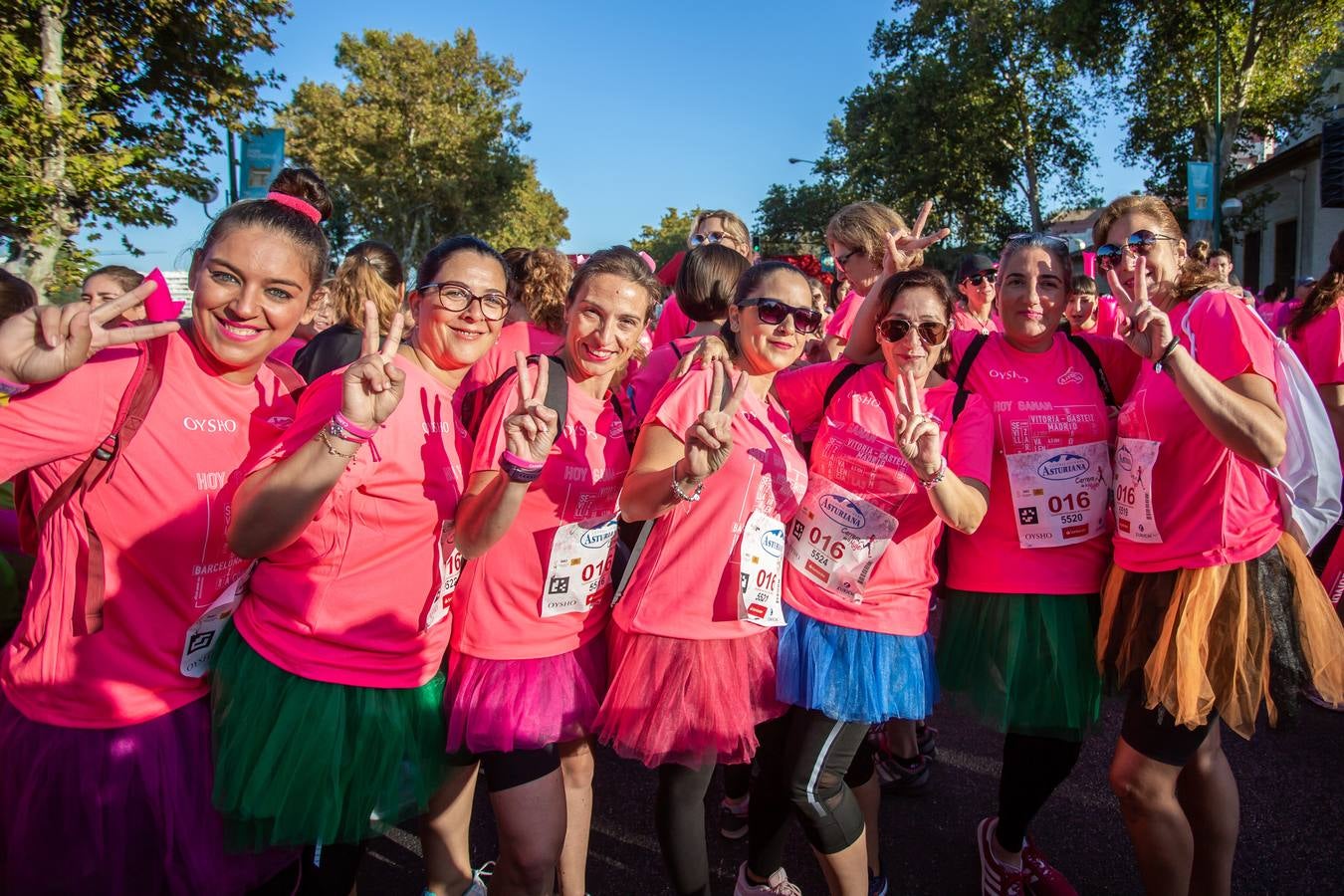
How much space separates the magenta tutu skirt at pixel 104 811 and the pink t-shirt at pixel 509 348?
1.41 metres

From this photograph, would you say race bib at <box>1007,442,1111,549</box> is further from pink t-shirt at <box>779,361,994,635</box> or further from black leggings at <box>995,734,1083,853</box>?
black leggings at <box>995,734,1083,853</box>

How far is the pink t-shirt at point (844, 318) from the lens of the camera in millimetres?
3750

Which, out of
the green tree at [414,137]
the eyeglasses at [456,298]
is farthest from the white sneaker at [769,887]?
the green tree at [414,137]

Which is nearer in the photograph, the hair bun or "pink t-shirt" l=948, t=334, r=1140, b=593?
"pink t-shirt" l=948, t=334, r=1140, b=593

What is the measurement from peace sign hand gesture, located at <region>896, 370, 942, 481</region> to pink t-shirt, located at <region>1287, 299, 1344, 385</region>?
360 cm

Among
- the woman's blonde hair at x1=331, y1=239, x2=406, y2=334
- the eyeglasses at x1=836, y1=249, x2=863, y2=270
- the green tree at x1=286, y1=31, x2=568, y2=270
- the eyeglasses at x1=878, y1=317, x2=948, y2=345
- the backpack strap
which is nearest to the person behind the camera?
the backpack strap

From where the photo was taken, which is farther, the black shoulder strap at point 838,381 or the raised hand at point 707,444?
the black shoulder strap at point 838,381

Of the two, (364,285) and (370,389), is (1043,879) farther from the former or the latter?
(364,285)

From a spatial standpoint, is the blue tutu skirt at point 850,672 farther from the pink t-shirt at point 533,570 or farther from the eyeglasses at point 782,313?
the eyeglasses at point 782,313

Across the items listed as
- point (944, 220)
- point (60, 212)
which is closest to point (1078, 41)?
point (944, 220)

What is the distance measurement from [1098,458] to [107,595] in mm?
2800

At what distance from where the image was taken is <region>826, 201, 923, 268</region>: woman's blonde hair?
141 inches

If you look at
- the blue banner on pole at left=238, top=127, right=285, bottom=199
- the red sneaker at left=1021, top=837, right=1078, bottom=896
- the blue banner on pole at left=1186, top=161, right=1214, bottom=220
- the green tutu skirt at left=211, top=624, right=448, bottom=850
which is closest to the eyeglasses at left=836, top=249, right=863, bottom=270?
the red sneaker at left=1021, top=837, right=1078, bottom=896

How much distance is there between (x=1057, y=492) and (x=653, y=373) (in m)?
1.52
